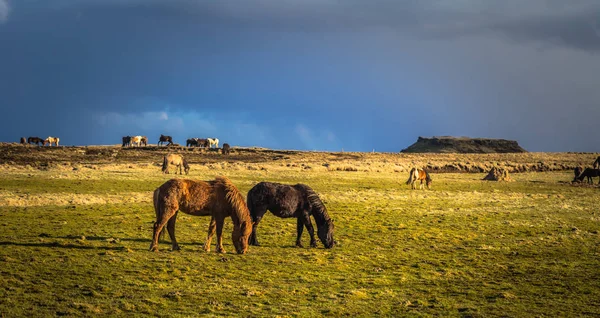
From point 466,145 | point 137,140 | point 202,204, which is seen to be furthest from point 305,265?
point 466,145

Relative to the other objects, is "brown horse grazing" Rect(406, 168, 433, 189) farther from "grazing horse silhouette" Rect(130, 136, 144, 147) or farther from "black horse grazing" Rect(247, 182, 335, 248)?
"grazing horse silhouette" Rect(130, 136, 144, 147)

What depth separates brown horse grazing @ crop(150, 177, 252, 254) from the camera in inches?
577

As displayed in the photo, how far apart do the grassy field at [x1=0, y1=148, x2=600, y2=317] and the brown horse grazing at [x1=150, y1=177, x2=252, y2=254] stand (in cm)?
72

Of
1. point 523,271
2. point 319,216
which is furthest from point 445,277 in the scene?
point 319,216

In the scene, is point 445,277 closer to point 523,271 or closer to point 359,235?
point 523,271

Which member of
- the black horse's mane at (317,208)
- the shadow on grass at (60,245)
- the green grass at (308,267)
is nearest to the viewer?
the green grass at (308,267)

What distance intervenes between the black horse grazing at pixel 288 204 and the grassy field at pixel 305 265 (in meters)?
0.92

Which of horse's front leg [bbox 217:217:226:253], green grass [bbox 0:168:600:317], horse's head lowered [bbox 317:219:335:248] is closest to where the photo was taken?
green grass [bbox 0:168:600:317]

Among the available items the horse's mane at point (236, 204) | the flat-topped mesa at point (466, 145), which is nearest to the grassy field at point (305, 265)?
the horse's mane at point (236, 204)

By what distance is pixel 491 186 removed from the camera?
45906 mm

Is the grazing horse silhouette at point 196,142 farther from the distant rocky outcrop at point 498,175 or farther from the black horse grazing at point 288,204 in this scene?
the black horse grazing at point 288,204

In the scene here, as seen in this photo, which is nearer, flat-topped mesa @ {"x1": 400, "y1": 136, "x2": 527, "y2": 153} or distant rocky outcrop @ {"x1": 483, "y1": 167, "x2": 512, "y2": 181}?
distant rocky outcrop @ {"x1": 483, "y1": 167, "x2": 512, "y2": 181}

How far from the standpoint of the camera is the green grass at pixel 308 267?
36.7 feet

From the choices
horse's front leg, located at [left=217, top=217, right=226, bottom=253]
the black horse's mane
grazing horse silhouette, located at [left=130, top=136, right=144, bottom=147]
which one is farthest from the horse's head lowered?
grazing horse silhouette, located at [left=130, top=136, right=144, bottom=147]
